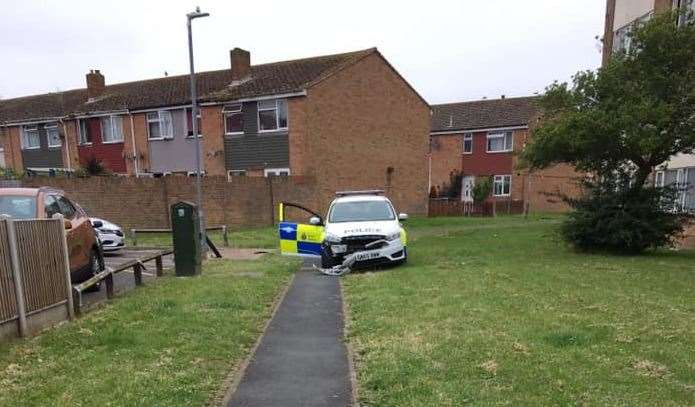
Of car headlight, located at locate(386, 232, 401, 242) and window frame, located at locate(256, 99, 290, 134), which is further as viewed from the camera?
window frame, located at locate(256, 99, 290, 134)

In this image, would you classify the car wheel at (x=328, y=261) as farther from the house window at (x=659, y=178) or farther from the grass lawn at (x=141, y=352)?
the house window at (x=659, y=178)

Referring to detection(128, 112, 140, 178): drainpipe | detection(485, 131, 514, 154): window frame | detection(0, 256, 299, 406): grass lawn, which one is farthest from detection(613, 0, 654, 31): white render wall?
detection(128, 112, 140, 178): drainpipe

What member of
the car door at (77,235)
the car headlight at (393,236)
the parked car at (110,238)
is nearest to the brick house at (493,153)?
the car headlight at (393,236)

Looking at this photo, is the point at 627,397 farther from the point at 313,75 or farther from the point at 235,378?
the point at 313,75

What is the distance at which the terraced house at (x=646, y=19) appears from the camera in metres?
16.0

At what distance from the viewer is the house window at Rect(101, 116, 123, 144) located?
94.5ft

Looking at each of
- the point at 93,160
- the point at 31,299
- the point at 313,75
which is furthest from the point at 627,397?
the point at 93,160

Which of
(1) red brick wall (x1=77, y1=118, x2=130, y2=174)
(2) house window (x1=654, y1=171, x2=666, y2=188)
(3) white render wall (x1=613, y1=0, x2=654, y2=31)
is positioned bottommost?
(2) house window (x1=654, y1=171, x2=666, y2=188)

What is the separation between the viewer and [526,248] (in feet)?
51.0

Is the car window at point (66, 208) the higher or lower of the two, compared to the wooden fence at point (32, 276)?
higher

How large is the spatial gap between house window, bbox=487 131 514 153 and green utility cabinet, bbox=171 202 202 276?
2857cm

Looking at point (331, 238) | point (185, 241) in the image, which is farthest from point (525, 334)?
point (185, 241)

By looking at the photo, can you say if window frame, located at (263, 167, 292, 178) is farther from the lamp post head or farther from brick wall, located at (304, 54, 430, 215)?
the lamp post head

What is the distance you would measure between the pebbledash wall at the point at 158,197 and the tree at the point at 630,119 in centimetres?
1166
